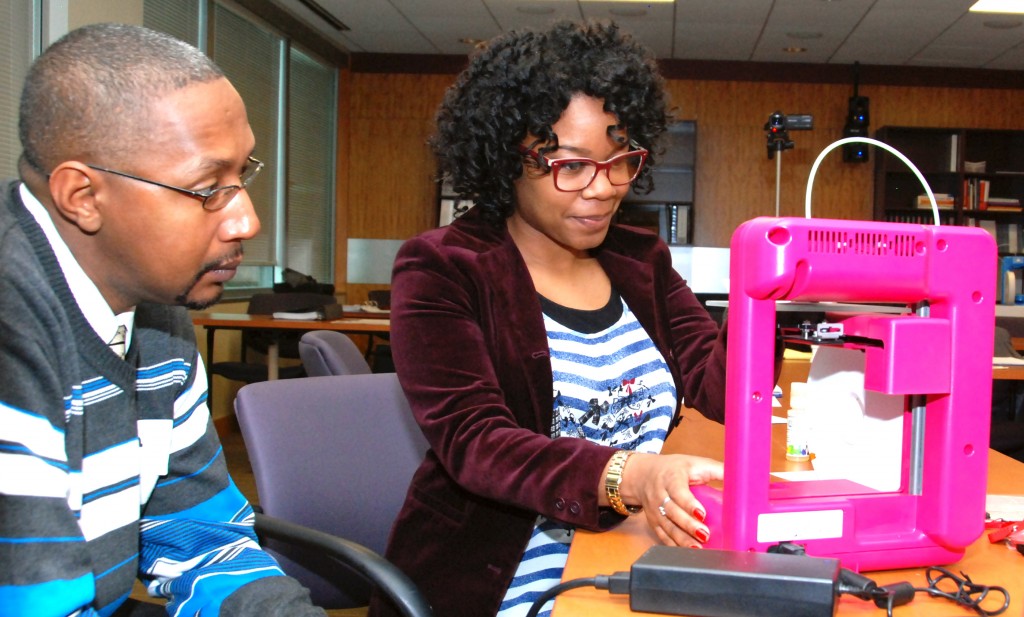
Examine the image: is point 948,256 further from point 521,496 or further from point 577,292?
point 577,292

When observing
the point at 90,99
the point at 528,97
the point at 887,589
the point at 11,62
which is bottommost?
the point at 887,589

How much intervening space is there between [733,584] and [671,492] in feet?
0.66

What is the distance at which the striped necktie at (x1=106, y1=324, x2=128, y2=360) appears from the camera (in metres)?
0.95

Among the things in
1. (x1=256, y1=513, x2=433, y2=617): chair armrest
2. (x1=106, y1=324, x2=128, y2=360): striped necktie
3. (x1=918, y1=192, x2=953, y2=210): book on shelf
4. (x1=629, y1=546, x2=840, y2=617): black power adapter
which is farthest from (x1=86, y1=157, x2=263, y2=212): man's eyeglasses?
(x1=918, y1=192, x2=953, y2=210): book on shelf

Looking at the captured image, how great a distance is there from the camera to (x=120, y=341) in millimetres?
962

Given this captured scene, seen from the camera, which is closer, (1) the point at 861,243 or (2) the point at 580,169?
(1) the point at 861,243

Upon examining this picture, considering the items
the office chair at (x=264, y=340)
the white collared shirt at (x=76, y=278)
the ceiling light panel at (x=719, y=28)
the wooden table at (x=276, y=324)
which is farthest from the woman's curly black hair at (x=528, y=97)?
the ceiling light panel at (x=719, y=28)

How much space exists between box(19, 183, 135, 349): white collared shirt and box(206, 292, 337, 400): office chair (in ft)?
13.0

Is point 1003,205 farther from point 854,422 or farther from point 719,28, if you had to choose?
point 854,422

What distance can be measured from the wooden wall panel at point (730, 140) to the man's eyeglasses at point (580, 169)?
6312mm

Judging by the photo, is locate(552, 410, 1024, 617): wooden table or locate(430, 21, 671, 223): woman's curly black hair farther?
locate(430, 21, 671, 223): woman's curly black hair

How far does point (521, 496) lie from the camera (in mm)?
1010

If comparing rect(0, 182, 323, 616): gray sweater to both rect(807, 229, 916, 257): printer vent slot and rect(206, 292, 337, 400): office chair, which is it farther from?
rect(206, 292, 337, 400): office chair

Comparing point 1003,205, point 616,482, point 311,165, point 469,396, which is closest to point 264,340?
point 311,165
